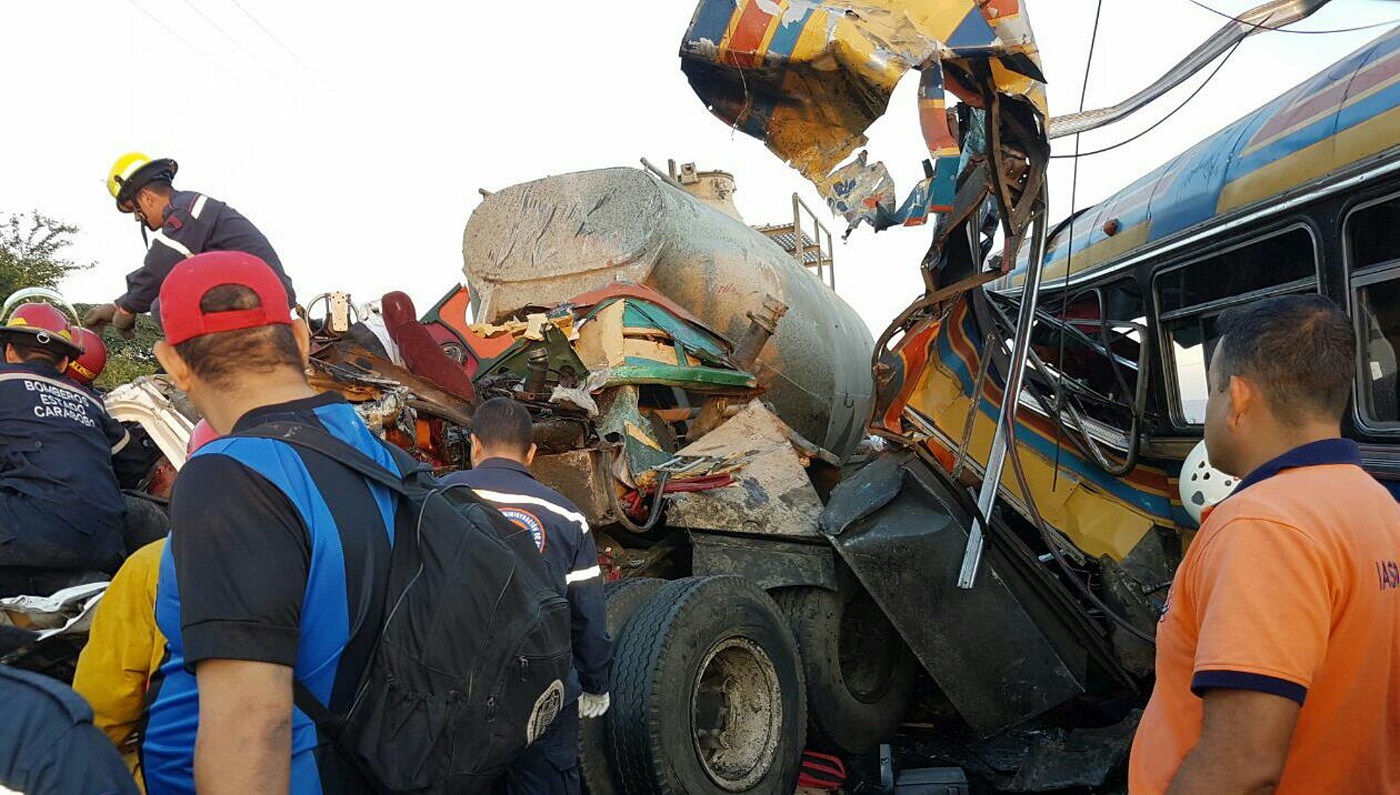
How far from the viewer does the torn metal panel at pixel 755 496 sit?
187 inches

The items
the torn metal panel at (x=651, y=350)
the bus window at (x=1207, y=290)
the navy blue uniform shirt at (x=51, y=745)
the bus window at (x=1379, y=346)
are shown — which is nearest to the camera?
the navy blue uniform shirt at (x=51, y=745)

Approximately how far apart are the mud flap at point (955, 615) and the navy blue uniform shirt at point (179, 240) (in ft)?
9.56

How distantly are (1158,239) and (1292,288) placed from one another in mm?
977

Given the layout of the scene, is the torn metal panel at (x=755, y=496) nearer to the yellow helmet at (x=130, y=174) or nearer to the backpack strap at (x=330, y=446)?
the yellow helmet at (x=130, y=174)

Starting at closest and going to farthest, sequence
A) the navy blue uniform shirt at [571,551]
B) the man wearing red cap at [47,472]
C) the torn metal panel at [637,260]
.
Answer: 1. the navy blue uniform shirt at [571,551]
2. the man wearing red cap at [47,472]
3. the torn metal panel at [637,260]

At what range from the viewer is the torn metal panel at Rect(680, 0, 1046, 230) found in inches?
171

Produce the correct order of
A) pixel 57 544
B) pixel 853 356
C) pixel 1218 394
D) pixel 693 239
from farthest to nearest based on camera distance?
pixel 853 356
pixel 693 239
pixel 57 544
pixel 1218 394

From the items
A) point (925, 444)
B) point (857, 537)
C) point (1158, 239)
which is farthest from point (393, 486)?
point (1158, 239)

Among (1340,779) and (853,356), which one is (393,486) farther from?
(853,356)

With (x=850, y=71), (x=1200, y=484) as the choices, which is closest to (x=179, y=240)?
(x=850, y=71)

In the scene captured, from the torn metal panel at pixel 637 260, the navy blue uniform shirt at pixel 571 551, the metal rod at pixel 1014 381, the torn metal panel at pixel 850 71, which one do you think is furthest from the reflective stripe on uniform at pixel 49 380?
the metal rod at pixel 1014 381

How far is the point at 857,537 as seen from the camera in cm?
468

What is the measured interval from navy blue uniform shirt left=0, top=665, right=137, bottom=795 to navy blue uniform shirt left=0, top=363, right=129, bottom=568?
244 cm

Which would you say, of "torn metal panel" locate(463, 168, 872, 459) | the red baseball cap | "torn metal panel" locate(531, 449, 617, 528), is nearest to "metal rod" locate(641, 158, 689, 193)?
"torn metal panel" locate(463, 168, 872, 459)
